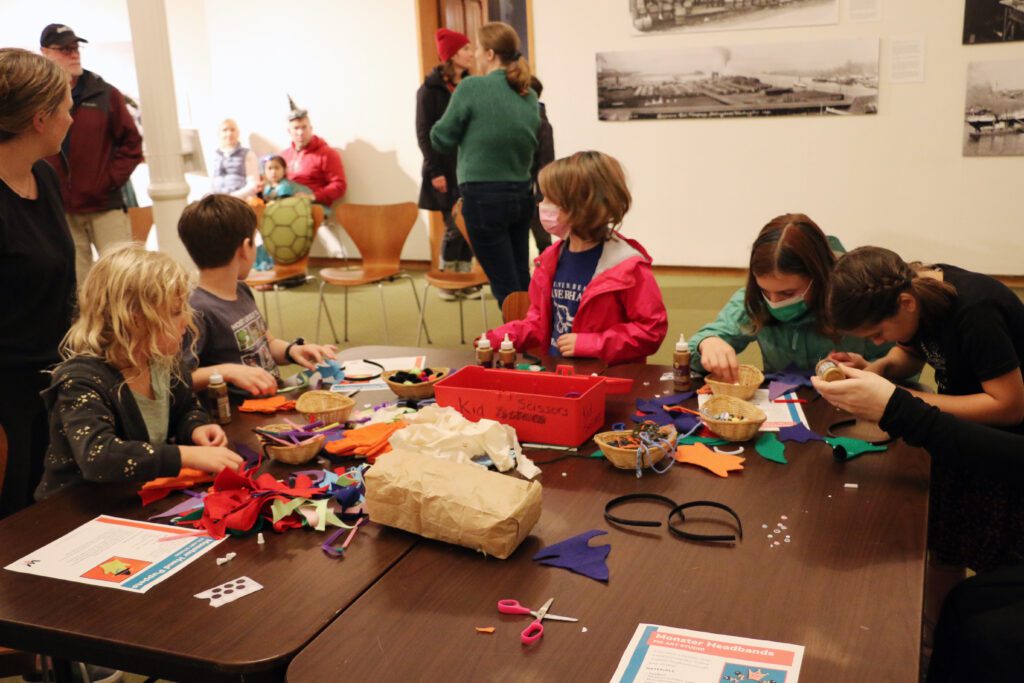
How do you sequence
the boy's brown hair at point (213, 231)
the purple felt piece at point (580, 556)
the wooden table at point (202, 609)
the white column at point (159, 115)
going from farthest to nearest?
the white column at point (159, 115)
the boy's brown hair at point (213, 231)
the purple felt piece at point (580, 556)
the wooden table at point (202, 609)

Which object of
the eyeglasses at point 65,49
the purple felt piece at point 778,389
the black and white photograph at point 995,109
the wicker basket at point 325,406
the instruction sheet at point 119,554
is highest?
the eyeglasses at point 65,49

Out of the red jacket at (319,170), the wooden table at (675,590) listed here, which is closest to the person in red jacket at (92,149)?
the red jacket at (319,170)

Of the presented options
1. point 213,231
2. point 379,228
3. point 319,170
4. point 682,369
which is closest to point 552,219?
point 682,369

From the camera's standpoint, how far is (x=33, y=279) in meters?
2.27

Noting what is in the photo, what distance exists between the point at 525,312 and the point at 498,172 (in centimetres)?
142

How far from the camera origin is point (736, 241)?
22.5 ft

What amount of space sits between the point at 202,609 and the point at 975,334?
1.57 meters

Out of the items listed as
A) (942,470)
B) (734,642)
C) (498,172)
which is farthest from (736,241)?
(734,642)

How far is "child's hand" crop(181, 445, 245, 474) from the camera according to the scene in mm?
1813

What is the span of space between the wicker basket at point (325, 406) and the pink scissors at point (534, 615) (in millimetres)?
881

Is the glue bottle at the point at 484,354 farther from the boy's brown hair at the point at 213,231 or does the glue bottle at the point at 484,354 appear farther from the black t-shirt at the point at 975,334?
the black t-shirt at the point at 975,334

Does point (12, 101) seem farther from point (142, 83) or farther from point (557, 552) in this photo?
point (142, 83)

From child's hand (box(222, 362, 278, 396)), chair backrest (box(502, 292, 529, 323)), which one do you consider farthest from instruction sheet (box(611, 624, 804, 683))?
chair backrest (box(502, 292, 529, 323))

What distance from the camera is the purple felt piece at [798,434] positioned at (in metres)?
1.95
